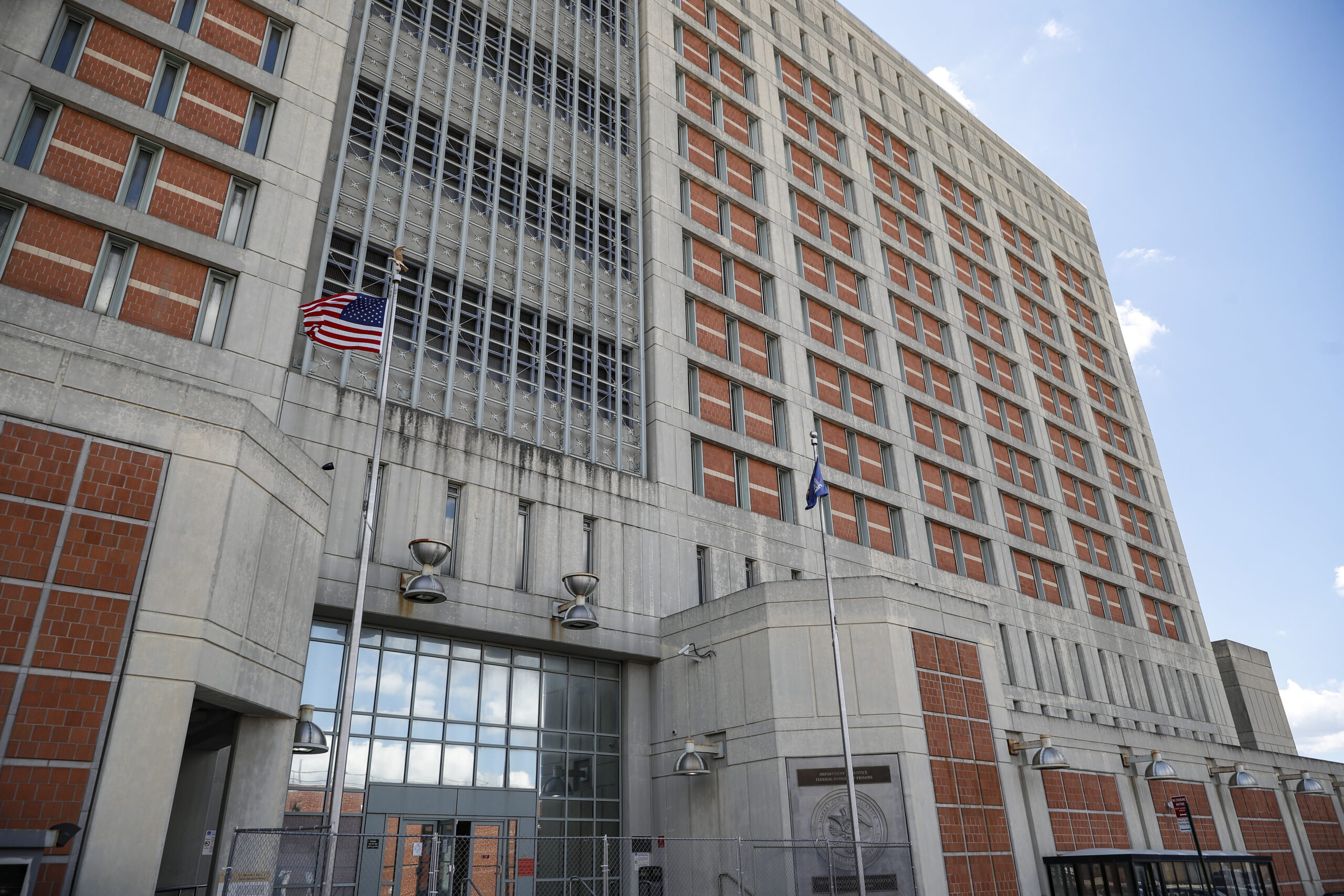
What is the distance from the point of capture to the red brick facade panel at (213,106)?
2555cm

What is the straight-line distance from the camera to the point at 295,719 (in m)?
19.4

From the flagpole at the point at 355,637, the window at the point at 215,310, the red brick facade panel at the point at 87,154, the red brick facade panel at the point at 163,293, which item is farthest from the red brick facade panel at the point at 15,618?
the red brick facade panel at the point at 87,154

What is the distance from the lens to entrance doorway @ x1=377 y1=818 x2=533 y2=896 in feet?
74.8

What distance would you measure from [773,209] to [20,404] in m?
34.1

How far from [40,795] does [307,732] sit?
6.44 m

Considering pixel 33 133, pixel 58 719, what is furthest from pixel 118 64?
pixel 58 719

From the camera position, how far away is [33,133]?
2295cm

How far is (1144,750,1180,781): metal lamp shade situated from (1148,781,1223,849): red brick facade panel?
1341 millimetres

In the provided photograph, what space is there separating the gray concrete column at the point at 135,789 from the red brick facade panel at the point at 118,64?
686 inches

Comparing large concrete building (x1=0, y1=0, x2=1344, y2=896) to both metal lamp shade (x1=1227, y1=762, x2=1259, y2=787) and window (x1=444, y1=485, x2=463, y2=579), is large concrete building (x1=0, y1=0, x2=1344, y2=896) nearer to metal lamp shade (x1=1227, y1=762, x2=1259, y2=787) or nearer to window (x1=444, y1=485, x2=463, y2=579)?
window (x1=444, y1=485, x2=463, y2=579)

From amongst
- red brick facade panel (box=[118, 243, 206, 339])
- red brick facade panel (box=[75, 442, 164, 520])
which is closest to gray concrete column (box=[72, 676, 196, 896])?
red brick facade panel (box=[75, 442, 164, 520])

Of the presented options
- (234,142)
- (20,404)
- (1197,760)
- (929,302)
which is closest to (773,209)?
(929,302)

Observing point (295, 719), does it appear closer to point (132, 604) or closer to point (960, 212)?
point (132, 604)

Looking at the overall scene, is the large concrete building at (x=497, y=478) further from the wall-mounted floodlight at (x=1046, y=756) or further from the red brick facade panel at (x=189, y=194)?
the wall-mounted floodlight at (x=1046, y=756)
